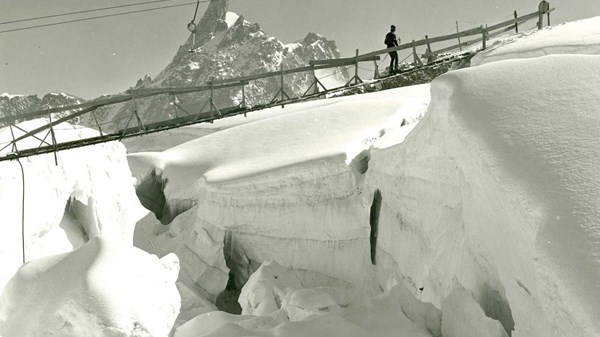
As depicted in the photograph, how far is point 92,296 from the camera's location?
774 cm

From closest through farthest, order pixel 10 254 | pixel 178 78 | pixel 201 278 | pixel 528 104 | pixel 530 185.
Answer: pixel 530 185
pixel 528 104
pixel 10 254
pixel 201 278
pixel 178 78

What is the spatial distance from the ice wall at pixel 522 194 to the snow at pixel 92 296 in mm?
4117

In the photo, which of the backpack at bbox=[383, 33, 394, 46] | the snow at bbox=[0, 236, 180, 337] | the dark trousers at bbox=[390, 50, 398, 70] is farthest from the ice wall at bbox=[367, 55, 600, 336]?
the backpack at bbox=[383, 33, 394, 46]

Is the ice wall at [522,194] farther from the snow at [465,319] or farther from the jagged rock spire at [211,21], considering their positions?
the jagged rock spire at [211,21]

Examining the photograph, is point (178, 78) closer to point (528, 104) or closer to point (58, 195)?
point (58, 195)

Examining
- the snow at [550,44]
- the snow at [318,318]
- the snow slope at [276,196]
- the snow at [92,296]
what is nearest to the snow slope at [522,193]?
the snow at [318,318]

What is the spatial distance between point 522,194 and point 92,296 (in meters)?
5.48

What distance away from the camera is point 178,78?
11375 centimetres

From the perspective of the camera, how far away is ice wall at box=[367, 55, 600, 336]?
14.4ft

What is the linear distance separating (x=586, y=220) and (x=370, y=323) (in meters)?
3.29

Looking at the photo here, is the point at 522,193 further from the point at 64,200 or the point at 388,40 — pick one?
the point at 64,200

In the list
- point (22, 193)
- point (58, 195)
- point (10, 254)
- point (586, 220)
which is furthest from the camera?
point (58, 195)

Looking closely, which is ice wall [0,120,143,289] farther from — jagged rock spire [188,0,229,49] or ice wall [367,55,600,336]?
jagged rock spire [188,0,229,49]

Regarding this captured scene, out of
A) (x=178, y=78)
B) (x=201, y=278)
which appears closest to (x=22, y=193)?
(x=201, y=278)
